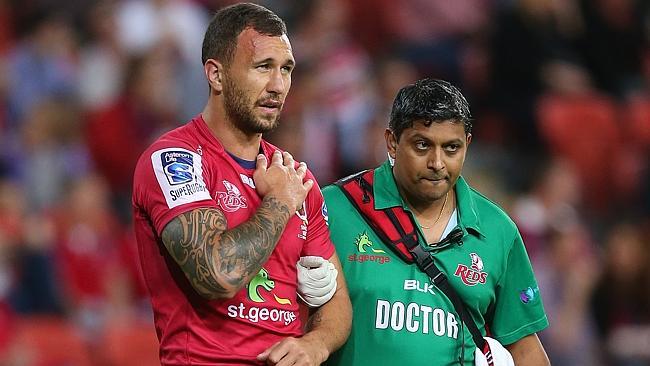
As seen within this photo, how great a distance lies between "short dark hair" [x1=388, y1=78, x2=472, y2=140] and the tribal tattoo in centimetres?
92

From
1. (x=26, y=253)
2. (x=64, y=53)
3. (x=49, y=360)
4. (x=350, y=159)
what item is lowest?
(x=49, y=360)

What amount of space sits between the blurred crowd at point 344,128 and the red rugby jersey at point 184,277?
14.7 feet

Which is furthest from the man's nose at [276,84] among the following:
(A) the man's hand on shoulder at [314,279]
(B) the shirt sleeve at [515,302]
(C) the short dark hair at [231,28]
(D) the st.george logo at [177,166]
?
(B) the shirt sleeve at [515,302]

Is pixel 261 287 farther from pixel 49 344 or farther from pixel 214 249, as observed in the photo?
pixel 49 344

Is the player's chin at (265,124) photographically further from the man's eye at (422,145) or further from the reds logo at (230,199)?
the man's eye at (422,145)

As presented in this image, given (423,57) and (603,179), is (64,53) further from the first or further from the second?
(603,179)

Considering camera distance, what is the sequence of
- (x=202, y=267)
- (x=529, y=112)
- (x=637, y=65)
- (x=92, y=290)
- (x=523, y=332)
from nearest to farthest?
(x=202, y=267)
(x=523, y=332)
(x=92, y=290)
(x=529, y=112)
(x=637, y=65)

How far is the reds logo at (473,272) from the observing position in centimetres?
508

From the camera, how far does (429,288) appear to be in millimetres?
5047

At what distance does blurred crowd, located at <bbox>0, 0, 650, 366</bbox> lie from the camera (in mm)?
9445

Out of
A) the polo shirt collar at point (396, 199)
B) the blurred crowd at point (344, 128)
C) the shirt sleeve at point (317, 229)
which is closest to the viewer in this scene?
the shirt sleeve at point (317, 229)

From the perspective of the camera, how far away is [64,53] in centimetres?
1093

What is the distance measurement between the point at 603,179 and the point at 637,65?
1181 mm

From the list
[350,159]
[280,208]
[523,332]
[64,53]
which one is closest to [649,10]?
[350,159]
